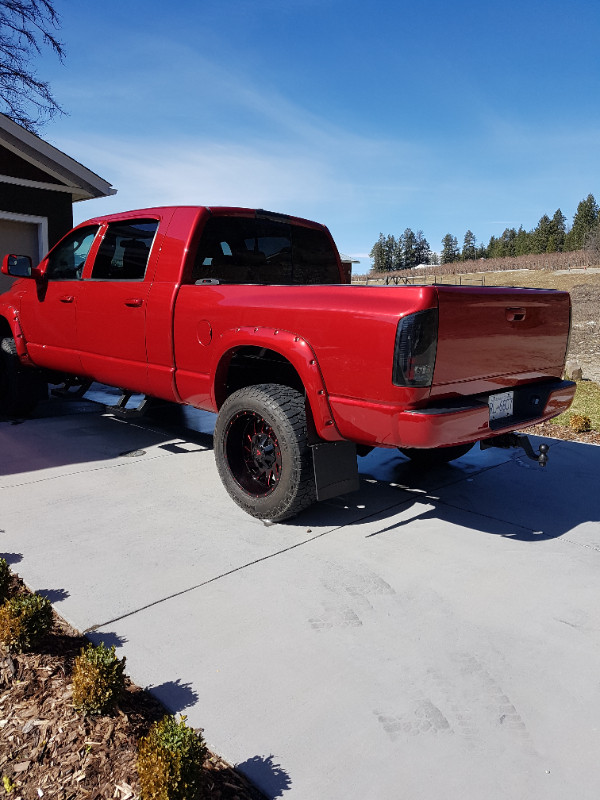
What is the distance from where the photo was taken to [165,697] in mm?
2219

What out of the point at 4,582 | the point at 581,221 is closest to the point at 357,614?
the point at 4,582

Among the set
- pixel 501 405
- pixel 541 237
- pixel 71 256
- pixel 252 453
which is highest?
pixel 541 237

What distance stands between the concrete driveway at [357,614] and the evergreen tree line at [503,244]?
99829 mm

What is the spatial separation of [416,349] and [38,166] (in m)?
9.00

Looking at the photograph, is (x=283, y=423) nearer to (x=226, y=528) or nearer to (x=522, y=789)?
(x=226, y=528)

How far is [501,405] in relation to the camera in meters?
3.52

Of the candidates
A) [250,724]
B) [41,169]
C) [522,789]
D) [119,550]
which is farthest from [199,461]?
[41,169]

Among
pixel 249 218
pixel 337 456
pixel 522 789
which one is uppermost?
pixel 249 218

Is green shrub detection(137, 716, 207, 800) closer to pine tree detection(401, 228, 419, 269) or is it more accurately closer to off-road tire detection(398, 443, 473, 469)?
off-road tire detection(398, 443, 473, 469)

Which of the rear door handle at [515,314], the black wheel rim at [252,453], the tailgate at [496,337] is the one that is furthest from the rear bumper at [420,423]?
the black wheel rim at [252,453]

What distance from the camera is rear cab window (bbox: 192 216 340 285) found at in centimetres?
444

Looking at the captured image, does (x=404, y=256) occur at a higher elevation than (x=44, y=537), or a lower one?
higher

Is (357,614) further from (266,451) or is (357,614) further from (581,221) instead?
(581,221)

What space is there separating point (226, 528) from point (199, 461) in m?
1.53
